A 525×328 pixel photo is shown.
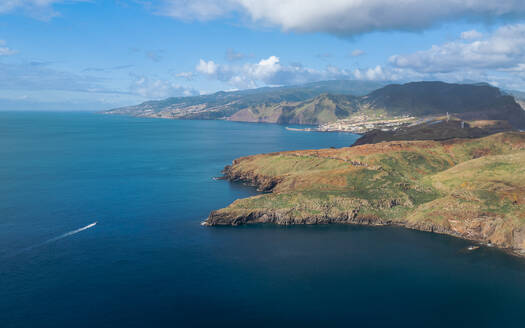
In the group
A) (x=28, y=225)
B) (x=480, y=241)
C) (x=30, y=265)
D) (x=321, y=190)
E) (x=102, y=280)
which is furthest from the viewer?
(x=321, y=190)

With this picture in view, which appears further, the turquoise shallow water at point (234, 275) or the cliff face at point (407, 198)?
the cliff face at point (407, 198)

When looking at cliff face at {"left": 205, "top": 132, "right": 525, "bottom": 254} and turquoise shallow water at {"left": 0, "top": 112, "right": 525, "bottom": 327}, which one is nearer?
turquoise shallow water at {"left": 0, "top": 112, "right": 525, "bottom": 327}

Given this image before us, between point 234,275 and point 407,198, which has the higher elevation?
point 407,198

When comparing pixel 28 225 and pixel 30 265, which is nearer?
pixel 30 265

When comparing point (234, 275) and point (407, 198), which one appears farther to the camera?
point (407, 198)

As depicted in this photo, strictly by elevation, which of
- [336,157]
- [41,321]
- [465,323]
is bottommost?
[465,323]

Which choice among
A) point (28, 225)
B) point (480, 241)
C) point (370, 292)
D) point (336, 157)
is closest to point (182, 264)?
point (370, 292)

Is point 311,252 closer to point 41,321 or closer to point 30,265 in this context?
point 41,321

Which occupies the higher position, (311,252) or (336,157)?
(336,157)
